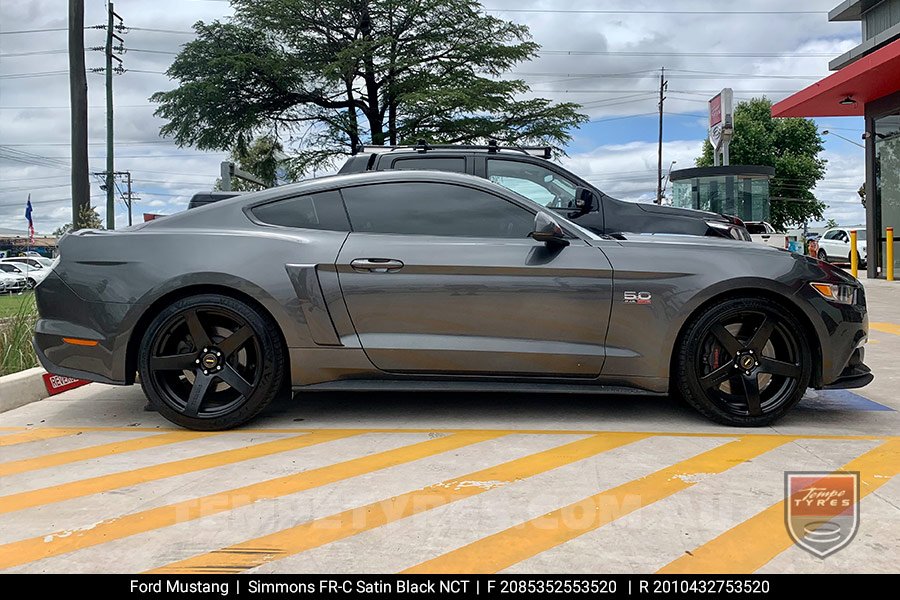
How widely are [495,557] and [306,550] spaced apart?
65 cm

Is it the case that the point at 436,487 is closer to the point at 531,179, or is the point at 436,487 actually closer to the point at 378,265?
the point at 378,265

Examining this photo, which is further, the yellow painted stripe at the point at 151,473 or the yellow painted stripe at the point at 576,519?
the yellow painted stripe at the point at 151,473

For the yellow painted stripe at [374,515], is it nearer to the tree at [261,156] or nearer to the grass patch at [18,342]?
the grass patch at [18,342]

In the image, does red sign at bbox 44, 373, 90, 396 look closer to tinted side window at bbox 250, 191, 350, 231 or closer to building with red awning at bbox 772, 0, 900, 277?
tinted side window at bbox 250, 191, 350, 231

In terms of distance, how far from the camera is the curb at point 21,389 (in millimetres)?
4805

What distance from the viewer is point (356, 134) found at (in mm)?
30688

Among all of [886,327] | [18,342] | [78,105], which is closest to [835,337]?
[886,327]

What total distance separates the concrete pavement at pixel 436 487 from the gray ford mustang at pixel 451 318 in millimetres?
290

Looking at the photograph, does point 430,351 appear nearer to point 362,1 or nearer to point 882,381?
point 882,381

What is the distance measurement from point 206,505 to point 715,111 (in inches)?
1086

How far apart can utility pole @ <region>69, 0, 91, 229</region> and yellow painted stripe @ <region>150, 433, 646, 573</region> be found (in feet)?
31.2

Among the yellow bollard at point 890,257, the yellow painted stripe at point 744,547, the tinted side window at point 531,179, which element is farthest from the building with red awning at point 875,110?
the yellow painted stripe at point 744,547

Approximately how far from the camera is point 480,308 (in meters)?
4.00

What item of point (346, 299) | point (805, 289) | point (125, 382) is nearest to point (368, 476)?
point (346, 299)
